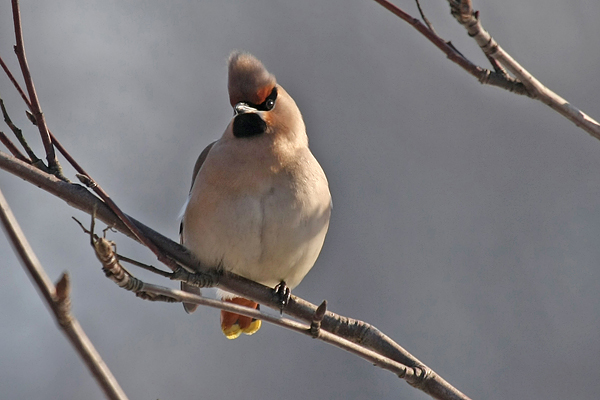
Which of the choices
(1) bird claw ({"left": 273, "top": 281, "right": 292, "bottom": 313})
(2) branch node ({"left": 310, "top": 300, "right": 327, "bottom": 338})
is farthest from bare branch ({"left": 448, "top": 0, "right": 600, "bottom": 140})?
(1) bird claw ({"left": 273, "top": 281, "right": 292, "bottom": 313})

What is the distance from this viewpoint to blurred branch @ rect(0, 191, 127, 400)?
725 mm

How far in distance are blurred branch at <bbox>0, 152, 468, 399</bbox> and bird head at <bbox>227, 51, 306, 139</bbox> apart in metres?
0.45

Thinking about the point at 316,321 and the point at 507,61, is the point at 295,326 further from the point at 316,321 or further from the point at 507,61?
the point at 507,61

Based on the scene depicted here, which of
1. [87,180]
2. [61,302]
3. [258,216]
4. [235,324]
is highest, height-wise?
[258,216]

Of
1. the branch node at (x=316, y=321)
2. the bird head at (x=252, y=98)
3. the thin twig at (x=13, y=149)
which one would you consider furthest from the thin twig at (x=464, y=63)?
the bird head at (x=252, y=98)

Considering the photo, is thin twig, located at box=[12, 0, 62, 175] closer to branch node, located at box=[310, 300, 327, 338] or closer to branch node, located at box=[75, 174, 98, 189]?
branch node, located at box=[75, 174, 98, 189]

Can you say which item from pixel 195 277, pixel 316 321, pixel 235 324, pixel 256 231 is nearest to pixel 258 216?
pixel 256 231

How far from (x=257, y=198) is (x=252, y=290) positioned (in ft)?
0.87

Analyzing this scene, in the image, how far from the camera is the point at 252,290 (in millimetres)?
1741

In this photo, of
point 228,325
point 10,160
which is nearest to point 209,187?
point 228,325

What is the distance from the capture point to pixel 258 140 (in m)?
2.03

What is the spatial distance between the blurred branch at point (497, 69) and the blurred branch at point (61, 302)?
61cm

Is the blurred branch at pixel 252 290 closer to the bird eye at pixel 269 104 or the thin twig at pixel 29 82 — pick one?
the thin twig at pixel 29 82

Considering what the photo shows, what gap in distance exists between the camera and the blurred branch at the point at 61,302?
725 mm
